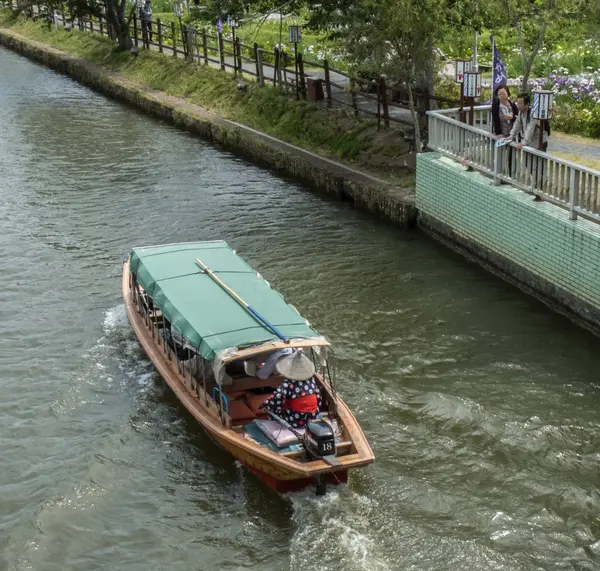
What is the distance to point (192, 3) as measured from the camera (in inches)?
1719

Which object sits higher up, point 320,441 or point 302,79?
point 302,79

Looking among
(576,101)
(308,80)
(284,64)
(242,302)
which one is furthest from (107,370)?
(284,64)

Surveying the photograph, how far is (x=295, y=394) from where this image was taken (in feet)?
39.4

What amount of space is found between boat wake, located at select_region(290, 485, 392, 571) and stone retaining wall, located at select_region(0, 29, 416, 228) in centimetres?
983

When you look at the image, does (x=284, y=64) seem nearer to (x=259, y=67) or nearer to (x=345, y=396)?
(x=259, y=67)

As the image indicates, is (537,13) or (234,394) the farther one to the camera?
(537,13)

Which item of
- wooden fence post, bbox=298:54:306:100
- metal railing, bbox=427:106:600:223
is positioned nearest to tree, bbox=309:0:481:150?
metal railing, bbox=427:106:600:223

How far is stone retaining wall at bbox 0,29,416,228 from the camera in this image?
20.9 meters

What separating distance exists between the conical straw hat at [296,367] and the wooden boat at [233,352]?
0.59 ft

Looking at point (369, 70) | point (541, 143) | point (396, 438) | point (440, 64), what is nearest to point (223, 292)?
point (396, 438)

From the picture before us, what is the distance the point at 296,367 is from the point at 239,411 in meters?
1.36

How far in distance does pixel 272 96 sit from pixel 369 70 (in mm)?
7384

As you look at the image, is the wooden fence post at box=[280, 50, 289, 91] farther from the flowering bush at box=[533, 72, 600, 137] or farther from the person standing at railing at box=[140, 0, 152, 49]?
the person standing at railing at box=[140, 0, 152, 49]

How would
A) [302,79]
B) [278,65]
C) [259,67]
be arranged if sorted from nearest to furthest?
[302,79]
[278,65]
[259,67]
